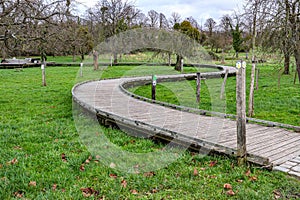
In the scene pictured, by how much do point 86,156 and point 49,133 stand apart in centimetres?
198

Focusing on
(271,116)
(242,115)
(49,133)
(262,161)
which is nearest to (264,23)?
(271,116)

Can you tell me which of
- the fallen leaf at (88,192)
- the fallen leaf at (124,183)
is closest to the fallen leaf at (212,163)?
the fallen leaf at (124,183)

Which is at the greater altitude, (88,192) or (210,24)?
(210,24)

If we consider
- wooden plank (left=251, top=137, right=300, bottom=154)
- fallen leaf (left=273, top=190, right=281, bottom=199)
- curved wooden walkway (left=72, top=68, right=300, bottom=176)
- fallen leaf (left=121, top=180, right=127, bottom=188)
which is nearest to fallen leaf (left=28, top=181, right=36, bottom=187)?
fallen leaf (left=121, top=180, right=127, bottom=188)

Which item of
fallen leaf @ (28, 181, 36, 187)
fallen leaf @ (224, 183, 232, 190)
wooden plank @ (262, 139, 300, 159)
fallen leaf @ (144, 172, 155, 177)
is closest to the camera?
fallen leaf @ (224, 183, 232, 190)

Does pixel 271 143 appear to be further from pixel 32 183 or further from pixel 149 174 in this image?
pixel 32 183

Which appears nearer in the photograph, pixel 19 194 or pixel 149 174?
pixel 19 194

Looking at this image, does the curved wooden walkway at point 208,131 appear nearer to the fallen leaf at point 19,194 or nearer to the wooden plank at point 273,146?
the wooden plank at point 273,146

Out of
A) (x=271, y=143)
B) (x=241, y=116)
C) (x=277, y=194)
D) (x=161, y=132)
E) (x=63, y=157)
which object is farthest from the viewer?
(x=161, y=132)

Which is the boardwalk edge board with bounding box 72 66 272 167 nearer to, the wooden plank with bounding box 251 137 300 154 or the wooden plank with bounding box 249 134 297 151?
the wooden plank with bounding box 251 137 300 154

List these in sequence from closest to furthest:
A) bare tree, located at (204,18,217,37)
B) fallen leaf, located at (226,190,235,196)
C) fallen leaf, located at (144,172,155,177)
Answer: fallen leaf, located at (226,190,235,196) < fallen leaf, located at (144,172,155,177) < bare tree, located at (204,18,217,37)

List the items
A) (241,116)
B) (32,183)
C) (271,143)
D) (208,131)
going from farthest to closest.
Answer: (208,131), (271,143), (241,116), (32,183)

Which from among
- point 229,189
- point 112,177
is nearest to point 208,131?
point 229,189

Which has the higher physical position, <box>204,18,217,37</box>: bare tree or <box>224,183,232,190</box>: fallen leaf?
<box>204,18,217,37</box>: bare tree
